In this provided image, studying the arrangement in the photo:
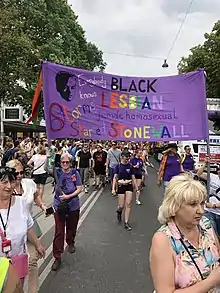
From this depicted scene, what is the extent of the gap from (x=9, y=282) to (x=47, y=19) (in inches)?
1319

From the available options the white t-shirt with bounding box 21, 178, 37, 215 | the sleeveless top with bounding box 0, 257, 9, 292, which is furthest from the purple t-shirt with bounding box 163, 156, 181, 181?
the sleeveless top with bounding box 0, 257, 9, 292

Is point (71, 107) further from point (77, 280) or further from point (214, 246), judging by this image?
point (214, 246)

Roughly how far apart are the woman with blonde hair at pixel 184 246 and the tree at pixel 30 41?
1506 cm

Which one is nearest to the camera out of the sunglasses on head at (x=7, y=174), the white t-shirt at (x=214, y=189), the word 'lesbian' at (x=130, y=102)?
the sunglasses on head at (x=7, y=174)

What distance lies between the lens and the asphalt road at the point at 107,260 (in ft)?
18.8

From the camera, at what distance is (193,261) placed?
2.68 m

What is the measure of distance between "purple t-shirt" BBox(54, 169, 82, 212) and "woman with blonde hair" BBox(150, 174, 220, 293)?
4.26m

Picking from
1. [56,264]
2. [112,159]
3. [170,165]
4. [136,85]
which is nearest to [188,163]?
[170,165]

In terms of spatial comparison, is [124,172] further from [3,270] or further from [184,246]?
[3,270]

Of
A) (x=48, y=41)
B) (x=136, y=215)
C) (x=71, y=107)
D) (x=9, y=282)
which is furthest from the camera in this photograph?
(x=48, y=41)

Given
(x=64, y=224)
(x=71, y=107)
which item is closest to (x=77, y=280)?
(x=64, y=224)

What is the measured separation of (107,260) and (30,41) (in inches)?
837

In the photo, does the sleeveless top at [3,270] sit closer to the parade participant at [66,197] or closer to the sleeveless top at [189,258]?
the sleeveless top at [189,258]

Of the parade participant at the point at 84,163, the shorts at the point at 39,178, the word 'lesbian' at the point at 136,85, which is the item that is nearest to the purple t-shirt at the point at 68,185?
the word 'lesbian' at the point at 136,85
